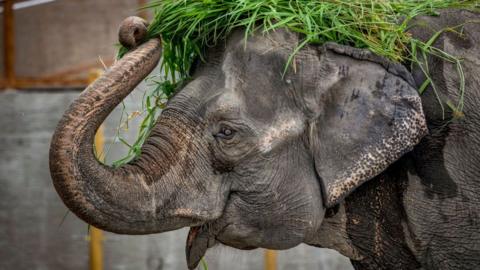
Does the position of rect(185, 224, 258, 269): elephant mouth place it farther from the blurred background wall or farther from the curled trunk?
the blurred background wall

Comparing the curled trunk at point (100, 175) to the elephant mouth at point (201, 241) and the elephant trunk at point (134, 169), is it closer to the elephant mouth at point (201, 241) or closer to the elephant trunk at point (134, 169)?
the elephant trunk at point (134, 169)

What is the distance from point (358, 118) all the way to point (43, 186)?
4.18 m

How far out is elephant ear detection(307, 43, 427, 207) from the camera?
3.97 meters

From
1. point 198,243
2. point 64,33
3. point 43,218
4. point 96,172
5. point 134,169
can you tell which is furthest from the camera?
point 64,33

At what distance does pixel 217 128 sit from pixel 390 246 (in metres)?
0.93

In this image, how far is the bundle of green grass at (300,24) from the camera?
404 cm

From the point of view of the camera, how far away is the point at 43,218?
7656mm

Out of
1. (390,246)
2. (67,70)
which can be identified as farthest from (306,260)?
(390,246)

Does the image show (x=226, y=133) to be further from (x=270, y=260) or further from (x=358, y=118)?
(x=270, y=260)

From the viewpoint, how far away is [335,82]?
4.04 meters

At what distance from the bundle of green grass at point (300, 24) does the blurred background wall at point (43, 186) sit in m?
3.34

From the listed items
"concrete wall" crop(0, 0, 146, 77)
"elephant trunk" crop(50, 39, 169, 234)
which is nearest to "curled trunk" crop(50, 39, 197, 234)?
"elephant trunk" crop(50, 39, 169, 234)

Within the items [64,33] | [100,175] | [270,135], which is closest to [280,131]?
[270,135]

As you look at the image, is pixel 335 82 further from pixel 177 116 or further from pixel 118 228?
pixel 118 228
